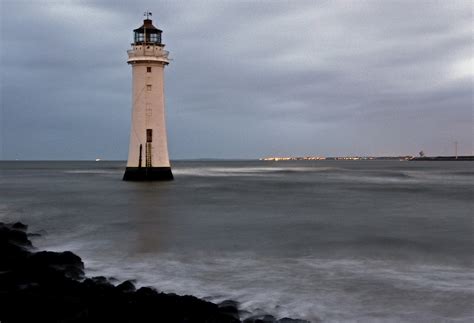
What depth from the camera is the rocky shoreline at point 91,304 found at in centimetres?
475

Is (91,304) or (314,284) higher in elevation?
(91,304)

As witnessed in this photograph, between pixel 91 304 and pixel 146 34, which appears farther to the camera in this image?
pixel 146 34

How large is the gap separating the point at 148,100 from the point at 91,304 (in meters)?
18.1

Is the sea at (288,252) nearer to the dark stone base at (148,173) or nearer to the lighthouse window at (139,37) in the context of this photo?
the dark stone base at (148,173)

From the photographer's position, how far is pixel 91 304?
16.4ft

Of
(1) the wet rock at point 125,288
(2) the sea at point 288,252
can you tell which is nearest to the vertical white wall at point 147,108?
(2) the sea at point 288,252

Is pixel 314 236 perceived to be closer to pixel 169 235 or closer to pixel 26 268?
pixel 169 235

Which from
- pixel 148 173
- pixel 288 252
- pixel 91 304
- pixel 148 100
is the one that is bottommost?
pixel 288 252

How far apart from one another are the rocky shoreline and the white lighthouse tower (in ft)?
53.0

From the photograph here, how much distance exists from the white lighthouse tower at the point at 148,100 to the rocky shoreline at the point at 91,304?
1616cm

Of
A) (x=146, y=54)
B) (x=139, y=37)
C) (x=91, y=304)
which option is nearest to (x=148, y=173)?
(x=146, y=54)

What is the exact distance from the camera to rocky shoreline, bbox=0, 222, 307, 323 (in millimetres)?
4750

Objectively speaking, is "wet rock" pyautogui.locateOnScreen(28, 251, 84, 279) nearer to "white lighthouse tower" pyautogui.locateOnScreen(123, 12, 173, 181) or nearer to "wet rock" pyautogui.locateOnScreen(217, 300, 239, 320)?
"wet rock" pyautogui.locateOnScreen(217, 300, 239, 320)

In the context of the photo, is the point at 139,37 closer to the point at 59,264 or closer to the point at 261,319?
the point at 59,264
